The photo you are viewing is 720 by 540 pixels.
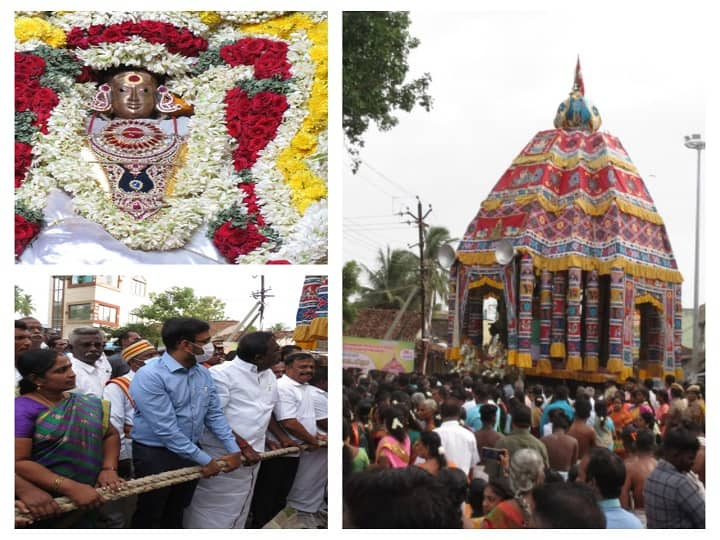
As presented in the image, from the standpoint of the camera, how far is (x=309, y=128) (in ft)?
18.9

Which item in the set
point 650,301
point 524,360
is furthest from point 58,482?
point 650,301

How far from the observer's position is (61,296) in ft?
16.9

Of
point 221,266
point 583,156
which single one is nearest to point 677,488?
point 221,266

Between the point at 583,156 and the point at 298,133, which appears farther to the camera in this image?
the point at 583,156

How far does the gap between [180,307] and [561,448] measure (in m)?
2.78

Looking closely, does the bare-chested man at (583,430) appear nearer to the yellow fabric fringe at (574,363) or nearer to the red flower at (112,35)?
the yellow fabric fringe at (574,363)

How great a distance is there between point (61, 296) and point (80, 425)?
51.5 inches

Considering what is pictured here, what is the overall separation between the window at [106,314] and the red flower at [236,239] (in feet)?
2.95

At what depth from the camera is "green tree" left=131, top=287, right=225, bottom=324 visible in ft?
16.9

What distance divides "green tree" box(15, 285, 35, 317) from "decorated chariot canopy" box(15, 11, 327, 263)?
45 cm

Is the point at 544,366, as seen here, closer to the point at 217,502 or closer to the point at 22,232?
the point at 217,502
